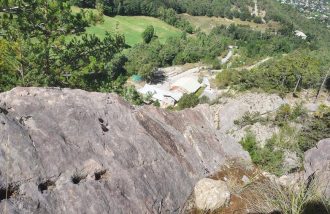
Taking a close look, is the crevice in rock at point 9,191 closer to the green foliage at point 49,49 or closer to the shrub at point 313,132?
the green foliage at point 49,49

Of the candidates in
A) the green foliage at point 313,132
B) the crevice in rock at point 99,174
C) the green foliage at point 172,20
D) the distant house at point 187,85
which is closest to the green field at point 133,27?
the green foliage at point 172,20

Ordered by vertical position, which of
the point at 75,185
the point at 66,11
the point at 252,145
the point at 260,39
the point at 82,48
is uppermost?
the point at 75,185

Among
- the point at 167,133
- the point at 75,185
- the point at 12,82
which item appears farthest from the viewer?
the point at 12,82

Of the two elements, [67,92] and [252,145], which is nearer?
[67,92]

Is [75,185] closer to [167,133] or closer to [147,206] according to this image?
[147,206]

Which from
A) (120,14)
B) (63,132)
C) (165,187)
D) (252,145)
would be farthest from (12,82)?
(120,14)

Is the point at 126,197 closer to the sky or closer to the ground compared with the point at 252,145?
closer to the sky
